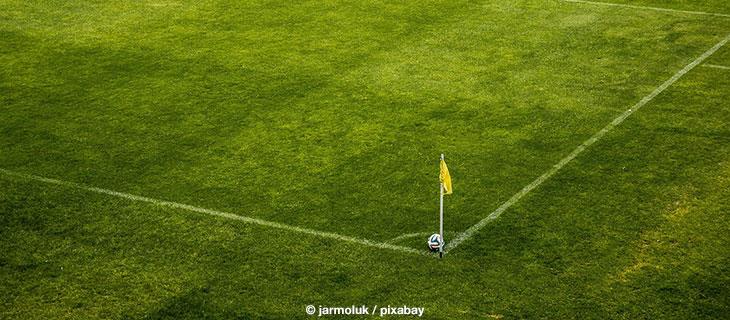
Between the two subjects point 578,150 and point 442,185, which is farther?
point 578,150

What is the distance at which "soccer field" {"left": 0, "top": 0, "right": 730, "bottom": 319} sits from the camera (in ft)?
31.7

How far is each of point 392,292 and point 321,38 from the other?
305 inches

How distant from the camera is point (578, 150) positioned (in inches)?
485

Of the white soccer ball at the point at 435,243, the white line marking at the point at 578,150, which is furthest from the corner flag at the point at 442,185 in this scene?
the white line marking at the point at 578,150

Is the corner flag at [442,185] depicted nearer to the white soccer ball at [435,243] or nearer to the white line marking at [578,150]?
the white soccer ball at [435,243]

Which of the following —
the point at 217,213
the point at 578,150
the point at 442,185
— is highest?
the point at 442,185

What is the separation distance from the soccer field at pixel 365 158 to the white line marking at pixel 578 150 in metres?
0.04

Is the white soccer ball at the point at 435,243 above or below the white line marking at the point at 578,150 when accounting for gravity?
above

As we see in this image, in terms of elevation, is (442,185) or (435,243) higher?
(442,185)

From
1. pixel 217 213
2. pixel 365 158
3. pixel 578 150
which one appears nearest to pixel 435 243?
pixel 365 158

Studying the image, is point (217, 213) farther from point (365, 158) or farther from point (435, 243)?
point (435, 243)

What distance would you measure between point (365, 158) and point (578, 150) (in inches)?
110

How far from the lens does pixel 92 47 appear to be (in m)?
16.3

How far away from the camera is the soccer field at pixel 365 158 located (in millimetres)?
9648
